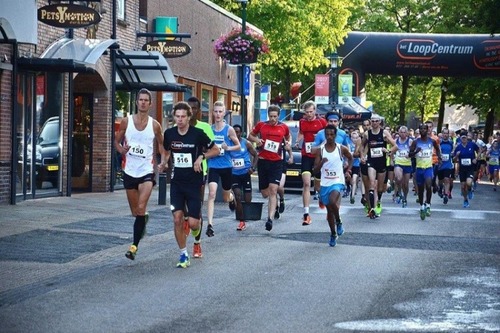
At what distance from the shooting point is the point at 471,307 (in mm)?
10586

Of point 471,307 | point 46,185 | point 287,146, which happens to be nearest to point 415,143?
point 287,146

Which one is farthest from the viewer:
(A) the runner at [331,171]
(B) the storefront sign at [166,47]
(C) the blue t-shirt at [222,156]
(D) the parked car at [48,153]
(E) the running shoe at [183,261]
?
(B) the storefront sign at [166,47]

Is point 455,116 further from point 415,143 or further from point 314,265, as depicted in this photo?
point 314,265

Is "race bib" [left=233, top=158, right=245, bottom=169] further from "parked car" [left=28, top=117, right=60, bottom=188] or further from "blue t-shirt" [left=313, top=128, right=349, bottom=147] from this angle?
"parked car" [left=28, top=117, right=60, bottom=188]

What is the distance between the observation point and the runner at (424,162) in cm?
2330

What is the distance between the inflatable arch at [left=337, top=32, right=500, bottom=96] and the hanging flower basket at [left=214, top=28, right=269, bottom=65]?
63.0ft

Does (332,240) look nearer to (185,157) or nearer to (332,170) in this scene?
(332,170)

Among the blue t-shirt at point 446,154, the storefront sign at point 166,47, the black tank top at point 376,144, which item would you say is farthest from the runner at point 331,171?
the blue t-shirt at point 446,154

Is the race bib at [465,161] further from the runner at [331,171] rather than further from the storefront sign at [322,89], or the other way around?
the storefront sign at [322,89]

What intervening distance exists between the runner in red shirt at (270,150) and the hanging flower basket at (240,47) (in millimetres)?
11232

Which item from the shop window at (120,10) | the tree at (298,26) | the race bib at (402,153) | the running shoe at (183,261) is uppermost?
the tree at (298,26)

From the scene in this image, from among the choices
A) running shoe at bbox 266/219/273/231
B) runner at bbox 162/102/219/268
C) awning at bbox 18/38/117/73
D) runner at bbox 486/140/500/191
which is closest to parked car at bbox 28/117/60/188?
awning at bbox 18/38/117/73

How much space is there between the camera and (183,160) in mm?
13883

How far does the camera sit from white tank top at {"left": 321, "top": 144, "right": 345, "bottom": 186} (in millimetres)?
16969
